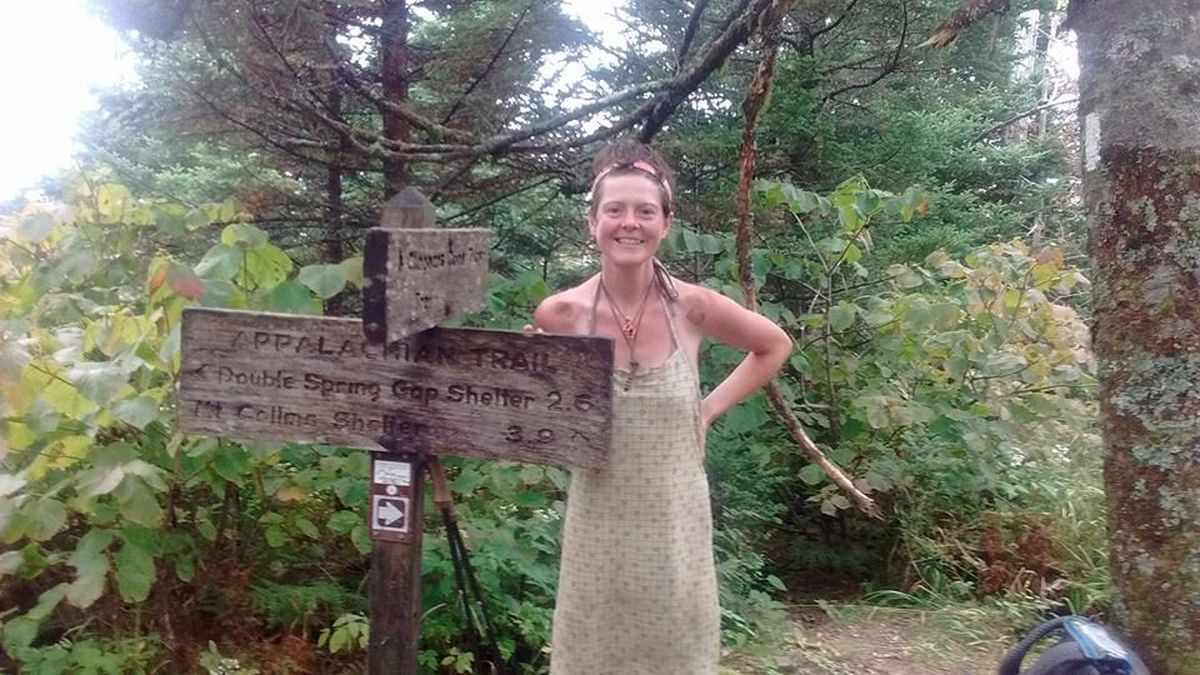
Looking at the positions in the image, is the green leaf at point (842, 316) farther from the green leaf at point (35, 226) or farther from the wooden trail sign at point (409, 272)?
the green leaf at point (35, 226)

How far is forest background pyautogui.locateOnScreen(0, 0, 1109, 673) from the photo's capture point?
103 inches

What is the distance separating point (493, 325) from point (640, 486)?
70.6 inches

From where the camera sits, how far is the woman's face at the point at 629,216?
6.02 ft

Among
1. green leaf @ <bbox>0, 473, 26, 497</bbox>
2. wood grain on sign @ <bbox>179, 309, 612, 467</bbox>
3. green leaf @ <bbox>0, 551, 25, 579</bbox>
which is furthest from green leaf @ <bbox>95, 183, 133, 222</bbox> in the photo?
wood grain on sign @ <bbox>179, 309, 612, 467</bbox>

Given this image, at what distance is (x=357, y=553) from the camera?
333 centimetres

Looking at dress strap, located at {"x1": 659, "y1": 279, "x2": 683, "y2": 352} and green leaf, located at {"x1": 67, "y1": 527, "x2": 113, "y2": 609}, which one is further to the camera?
green leaf, located at {"x1": 67, "y1": 527, "x2": 113, "y2": 609}

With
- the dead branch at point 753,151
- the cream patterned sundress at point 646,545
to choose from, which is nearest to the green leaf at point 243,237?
the cream patterned sundress at point 646,545

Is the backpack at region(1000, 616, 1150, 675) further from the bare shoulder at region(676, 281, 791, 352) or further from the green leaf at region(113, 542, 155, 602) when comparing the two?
the green leaf at region(113, 542, 155, 602)

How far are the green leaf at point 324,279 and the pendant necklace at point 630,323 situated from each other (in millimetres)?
918

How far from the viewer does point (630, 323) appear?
6.34 ft

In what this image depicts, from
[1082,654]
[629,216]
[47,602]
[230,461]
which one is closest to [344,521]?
[230,461]

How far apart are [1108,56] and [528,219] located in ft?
9.95

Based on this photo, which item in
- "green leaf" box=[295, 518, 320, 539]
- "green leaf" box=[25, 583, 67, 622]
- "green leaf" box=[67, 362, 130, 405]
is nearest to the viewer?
"green leaf" box=[67, 362, 130, 405]

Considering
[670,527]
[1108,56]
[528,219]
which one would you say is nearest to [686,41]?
[528,219]
